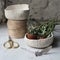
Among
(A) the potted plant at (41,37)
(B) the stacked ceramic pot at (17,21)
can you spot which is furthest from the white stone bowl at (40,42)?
(B) the stacked ceramic pot at (17,21)

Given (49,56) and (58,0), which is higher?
(58,0)

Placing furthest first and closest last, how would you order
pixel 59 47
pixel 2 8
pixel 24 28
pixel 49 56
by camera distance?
pixel 2 8
pixel 24 28
pixel 59 47
pixel 49 56

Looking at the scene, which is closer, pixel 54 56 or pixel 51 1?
pixel 54 56

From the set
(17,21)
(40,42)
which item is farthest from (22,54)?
(17,21)

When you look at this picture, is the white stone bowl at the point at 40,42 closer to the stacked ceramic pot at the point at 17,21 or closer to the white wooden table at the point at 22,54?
the white wooden table at the point at 22,54

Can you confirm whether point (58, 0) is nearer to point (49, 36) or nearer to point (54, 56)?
point (49, 36)

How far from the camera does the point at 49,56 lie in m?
1.03

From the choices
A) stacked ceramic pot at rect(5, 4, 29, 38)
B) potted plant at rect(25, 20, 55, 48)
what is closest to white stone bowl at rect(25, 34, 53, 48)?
potted plant at rect(25, 20, 55, 48)

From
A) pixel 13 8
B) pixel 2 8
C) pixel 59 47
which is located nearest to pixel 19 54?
pixel 59 47

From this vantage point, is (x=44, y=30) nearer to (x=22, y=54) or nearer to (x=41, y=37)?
(x=41, y=37)

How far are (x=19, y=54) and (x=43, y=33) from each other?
186 mm

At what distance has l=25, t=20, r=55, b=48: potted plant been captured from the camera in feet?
3.55

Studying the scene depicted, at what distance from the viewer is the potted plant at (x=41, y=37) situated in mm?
1081

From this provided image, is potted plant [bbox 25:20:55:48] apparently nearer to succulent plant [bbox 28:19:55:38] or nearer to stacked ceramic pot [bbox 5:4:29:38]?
succulent plant [bbox 28:19:55:38]
